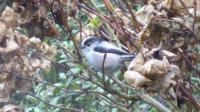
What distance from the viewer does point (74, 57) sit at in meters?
1.90

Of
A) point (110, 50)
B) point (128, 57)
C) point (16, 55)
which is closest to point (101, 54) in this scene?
point (110, 50)

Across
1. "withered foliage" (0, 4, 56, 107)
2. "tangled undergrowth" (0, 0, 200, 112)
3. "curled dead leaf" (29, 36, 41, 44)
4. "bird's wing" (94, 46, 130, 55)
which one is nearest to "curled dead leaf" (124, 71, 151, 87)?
"tangled undergrowth" (0, 0, 200, 112)

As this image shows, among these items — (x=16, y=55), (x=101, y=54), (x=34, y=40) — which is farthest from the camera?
(x=101, y=54)

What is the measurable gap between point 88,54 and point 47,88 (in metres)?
1.33

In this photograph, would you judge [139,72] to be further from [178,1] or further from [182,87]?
[182,87]

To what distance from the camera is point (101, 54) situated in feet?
8.93

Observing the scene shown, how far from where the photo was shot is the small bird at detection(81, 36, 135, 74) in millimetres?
2436

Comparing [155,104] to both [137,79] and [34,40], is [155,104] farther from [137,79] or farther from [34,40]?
[137,79]

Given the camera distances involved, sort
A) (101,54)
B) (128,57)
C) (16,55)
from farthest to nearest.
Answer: (101,54) → (128,57) → (16,55)

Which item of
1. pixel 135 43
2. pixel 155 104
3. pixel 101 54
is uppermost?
pixel 135 43

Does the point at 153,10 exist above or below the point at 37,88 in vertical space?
above

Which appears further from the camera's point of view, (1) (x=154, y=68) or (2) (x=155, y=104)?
(2) (x=155, y=104)

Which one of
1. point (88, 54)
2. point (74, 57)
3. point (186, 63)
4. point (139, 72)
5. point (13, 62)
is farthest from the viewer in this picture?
point (88, 54)

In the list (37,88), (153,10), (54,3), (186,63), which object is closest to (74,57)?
(54,3)
